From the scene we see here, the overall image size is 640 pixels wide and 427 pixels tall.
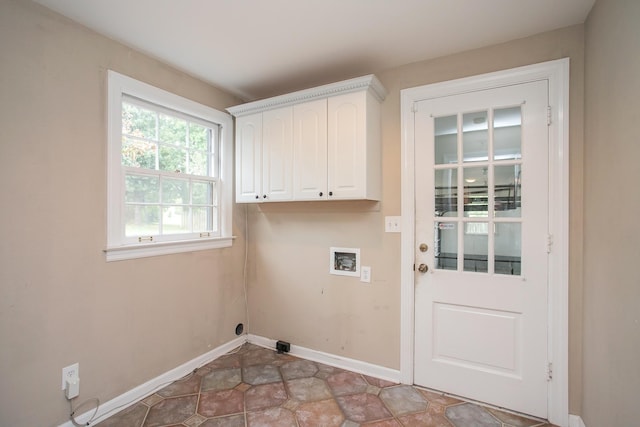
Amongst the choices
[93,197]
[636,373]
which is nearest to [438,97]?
[636,373]

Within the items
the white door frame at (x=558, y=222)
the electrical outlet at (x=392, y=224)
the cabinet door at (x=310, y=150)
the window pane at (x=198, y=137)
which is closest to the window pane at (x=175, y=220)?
the window pane at (x=198, y=137)

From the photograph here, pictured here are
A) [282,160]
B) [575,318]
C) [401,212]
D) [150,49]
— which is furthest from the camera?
[282,160]

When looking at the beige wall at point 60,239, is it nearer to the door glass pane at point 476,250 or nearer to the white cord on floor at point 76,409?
the white cord on floor at point 76,409

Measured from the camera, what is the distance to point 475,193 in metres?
2.08

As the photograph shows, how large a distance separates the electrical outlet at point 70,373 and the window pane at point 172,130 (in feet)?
5.29

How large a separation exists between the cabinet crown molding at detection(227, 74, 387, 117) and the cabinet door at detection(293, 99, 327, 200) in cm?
6

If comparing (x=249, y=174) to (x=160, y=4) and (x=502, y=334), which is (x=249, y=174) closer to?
(x=160, y=4)

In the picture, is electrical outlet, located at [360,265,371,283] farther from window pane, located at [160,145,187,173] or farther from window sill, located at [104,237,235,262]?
window pane, located at [160,145,187,173]

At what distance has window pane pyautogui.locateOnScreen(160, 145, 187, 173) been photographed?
2.35 metres

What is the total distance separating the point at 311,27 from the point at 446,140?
1203mm

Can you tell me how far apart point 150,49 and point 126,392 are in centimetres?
239

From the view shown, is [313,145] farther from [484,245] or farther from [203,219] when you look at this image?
[484,245]

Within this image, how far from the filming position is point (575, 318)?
5.97 ft

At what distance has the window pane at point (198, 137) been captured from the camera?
103 inches
